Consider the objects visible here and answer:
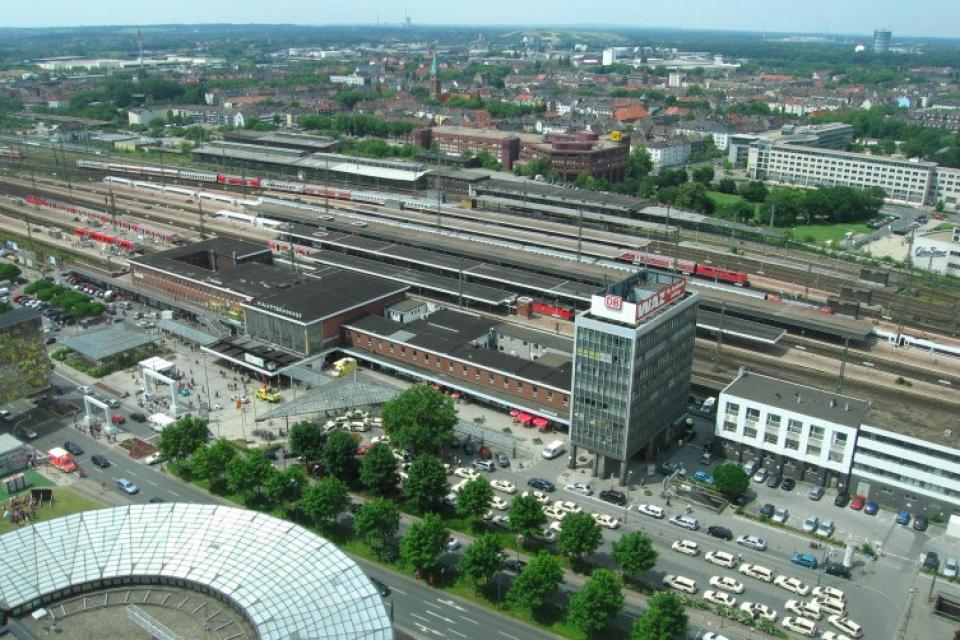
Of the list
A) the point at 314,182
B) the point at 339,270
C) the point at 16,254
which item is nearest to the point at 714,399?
the point at 339,270

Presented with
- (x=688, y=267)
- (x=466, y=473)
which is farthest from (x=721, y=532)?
(x=688, y=267)

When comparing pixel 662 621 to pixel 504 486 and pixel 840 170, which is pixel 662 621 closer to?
pixel 504 486

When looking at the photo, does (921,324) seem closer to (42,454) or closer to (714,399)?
(714,399)

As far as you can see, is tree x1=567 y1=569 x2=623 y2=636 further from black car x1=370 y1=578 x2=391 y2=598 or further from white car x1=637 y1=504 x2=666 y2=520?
white car x1=637 y1=504 x2=666 y2=520

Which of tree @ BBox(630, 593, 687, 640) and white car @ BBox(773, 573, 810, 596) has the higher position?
tree @ BBox(630, 593, 687, 640)

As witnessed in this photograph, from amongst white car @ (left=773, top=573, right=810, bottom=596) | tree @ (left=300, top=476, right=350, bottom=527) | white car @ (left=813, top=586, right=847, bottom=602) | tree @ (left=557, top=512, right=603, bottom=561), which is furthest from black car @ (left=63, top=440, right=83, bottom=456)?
white car @ (left=813, top=586, right=847, bottom=602)
